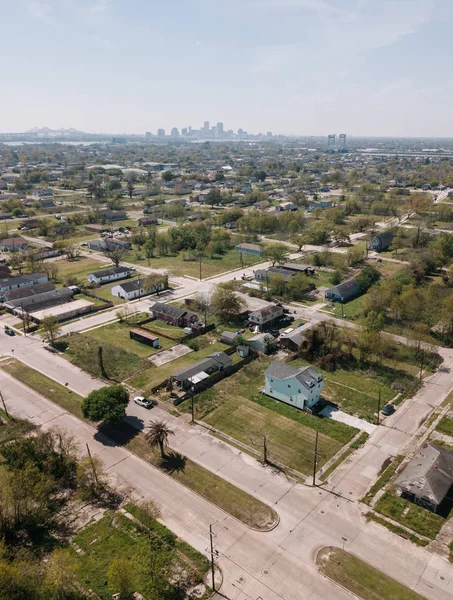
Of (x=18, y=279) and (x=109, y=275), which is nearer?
(x=18, y=279)

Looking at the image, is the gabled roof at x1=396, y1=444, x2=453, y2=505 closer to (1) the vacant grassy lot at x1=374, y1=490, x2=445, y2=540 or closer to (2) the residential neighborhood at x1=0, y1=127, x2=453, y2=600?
(2) the residential neighborhood at x1=0, y1=127, x2=453, y2=600

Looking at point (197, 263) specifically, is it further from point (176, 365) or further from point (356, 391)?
point (356, 391)

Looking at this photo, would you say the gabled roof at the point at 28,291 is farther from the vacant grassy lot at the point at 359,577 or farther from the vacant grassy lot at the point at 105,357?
the vacant grassy lot at the point at 359,577

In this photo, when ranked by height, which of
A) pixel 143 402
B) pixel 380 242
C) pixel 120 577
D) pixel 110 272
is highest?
pixel 380 242

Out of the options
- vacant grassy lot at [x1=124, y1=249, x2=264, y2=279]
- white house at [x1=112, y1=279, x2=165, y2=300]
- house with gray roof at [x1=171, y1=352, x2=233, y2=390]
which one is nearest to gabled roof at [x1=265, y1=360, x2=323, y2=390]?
house with gray roof at [x1=171, y1=352, x2=233, y2=390]

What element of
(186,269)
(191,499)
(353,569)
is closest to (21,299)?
(186,269)

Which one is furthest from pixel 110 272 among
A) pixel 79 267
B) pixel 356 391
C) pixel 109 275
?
pixel 356 391

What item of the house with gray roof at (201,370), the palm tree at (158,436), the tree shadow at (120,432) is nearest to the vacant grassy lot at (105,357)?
the house with gray roof at (201,370)
